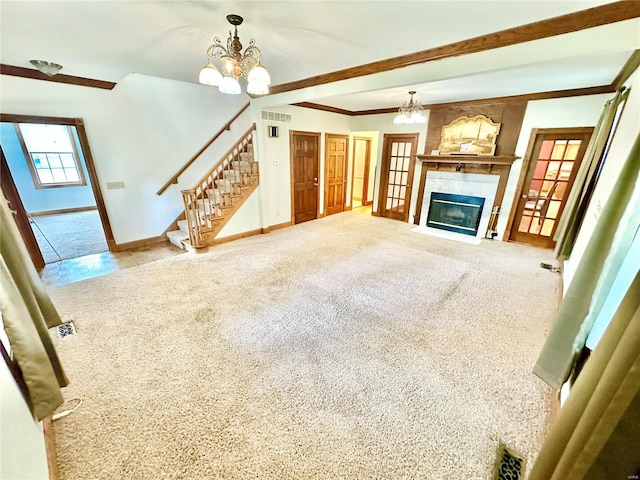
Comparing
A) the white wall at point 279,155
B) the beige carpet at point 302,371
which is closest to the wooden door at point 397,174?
the white wall at point 279,155

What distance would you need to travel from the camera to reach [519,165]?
4.50m

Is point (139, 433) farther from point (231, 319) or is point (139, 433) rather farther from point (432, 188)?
point (432, 188)

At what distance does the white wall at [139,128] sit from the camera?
3.40 m

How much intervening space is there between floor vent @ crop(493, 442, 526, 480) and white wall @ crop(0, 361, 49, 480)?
2.12 m

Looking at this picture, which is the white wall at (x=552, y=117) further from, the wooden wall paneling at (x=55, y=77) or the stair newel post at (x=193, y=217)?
the wooden wall paneling at (x=55, y=77)

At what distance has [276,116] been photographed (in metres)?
4.88

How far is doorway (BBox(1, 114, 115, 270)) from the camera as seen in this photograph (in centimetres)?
448

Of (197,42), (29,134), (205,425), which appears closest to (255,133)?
(197,42)

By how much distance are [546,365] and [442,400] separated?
0.67 meters

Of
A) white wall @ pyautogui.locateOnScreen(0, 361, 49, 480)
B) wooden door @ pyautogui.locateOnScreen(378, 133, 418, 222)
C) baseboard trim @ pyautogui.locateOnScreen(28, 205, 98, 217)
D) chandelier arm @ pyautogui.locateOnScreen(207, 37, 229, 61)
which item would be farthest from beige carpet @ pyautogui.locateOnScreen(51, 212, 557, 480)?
baseboard trim @ pyautogui.locateOnScreen(28, 205, 98, 217)

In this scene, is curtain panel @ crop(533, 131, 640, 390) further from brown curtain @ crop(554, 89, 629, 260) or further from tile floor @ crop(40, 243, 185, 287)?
tile floor @ crop(40, 243, 185, 287)

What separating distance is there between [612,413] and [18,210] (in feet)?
18.4

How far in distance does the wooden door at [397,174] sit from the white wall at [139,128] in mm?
3572

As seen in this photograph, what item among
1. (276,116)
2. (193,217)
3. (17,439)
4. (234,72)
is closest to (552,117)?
(276,116)
